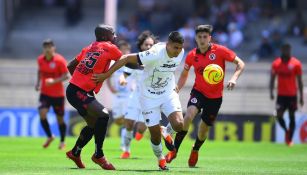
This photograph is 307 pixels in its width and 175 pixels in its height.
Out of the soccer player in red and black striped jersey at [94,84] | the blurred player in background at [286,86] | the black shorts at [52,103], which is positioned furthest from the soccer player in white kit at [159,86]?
the blurred player in background at [286,86]

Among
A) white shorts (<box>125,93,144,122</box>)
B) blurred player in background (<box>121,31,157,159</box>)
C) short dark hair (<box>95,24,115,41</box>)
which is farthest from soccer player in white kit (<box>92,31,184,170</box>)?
white shorts (<box>125,93,144,122</box>)

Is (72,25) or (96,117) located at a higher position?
(96,117)

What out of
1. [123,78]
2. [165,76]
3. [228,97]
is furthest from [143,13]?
[165,76]

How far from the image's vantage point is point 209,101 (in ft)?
53.3

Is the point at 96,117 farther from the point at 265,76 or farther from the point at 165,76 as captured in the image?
the point at 265,76

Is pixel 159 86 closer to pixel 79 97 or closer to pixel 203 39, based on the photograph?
pixel 79 97

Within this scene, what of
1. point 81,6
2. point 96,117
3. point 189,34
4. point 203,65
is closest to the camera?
point 96,117

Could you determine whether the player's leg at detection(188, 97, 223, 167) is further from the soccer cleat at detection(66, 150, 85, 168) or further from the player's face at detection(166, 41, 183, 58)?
the soccer cleat at detection(66, 150, 85, 168)

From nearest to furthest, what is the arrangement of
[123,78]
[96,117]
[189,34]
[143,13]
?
[96,117] < [123,78] < [189,34] < [143,13]

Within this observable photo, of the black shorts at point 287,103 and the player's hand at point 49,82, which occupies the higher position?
the player's hand at point 49,82

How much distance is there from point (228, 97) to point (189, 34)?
560 centimetres

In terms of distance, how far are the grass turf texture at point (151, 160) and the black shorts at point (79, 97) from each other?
1061 millimetres

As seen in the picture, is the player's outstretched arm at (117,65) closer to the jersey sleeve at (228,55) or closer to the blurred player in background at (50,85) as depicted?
the jersey sleeve at (228,55)

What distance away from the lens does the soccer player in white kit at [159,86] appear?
1427 cm
